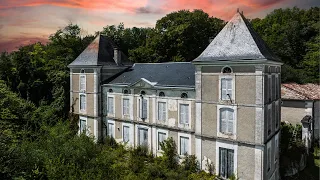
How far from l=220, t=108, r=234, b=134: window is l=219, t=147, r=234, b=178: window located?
38.7 inches

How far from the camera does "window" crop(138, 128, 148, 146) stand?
1712cm

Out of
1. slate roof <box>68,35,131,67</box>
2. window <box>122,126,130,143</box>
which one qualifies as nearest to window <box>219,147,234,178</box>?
window <box>122,126,130,143</box>

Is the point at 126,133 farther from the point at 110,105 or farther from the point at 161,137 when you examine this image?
the point at 161,137

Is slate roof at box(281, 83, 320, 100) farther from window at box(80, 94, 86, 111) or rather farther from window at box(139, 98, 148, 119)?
window at box(80, 94, 86, 111)

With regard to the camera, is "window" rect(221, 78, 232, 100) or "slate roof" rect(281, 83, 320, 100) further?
"slate roof" rect(281, 83, 320, 100)

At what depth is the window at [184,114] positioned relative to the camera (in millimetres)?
15031

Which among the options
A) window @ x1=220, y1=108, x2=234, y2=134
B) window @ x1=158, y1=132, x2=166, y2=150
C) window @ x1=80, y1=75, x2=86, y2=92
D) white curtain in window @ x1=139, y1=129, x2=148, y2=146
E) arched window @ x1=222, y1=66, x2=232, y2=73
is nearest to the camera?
arched window @ x1=222, y1=66, x2=232, y2=73

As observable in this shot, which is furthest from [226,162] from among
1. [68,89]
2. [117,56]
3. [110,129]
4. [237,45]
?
[68,89]

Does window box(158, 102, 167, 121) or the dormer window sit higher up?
the dormer window

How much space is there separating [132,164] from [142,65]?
8364 mm

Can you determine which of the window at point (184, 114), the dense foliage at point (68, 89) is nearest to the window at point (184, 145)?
the dense foliage at point (68, 89)

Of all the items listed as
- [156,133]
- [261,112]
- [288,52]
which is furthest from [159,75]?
[288,52]

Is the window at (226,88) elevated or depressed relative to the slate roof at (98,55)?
depressed

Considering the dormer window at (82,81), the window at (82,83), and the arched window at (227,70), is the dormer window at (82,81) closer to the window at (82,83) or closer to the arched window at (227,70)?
the window at (82,83)
